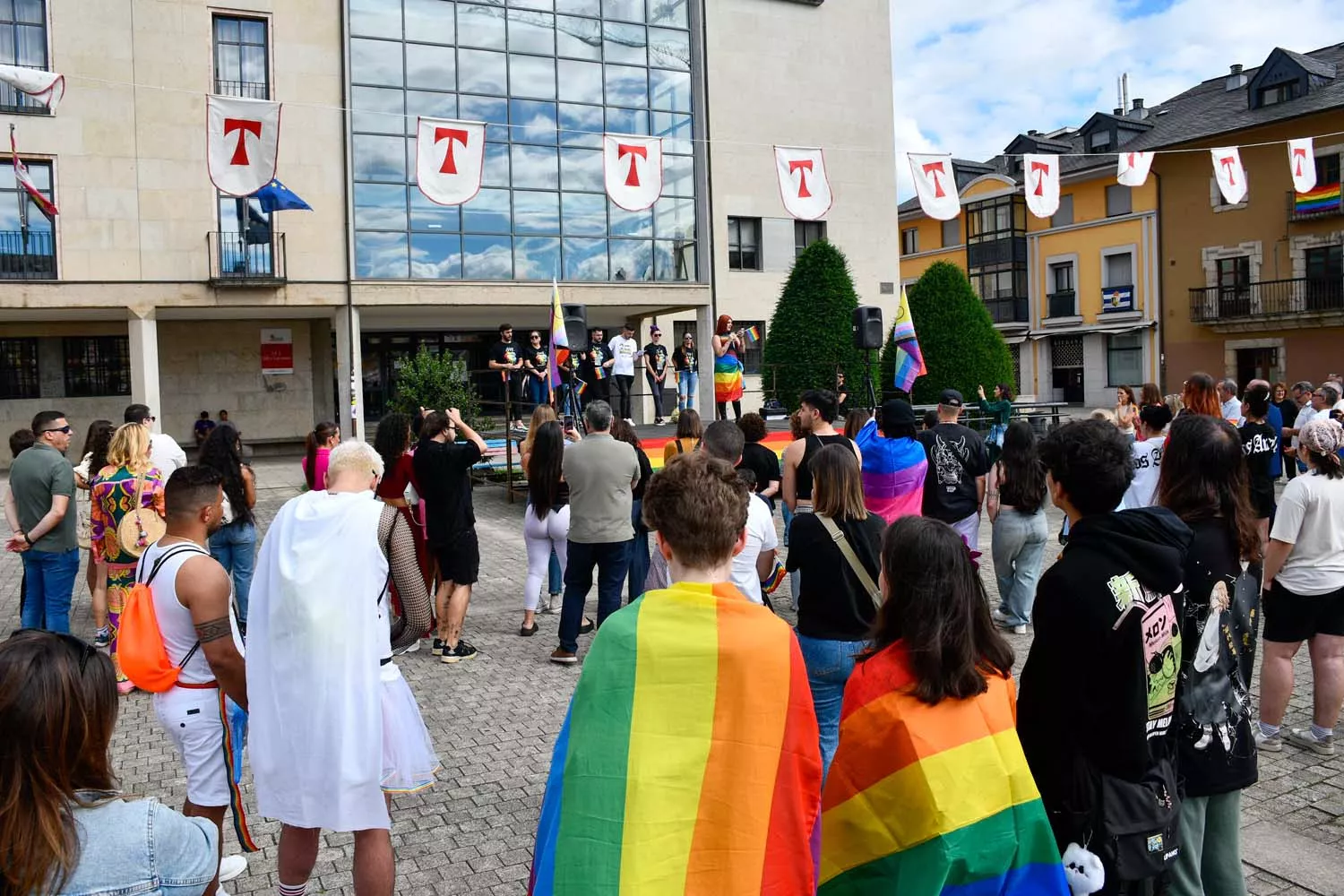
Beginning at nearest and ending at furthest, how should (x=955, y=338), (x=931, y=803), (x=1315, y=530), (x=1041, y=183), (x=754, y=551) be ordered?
(x=931, y=803) < (x=1315, y=530) < (x=754, y=551) < (x=1041, y=183) < (x=955, y=338)

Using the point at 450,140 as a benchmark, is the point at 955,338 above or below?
below

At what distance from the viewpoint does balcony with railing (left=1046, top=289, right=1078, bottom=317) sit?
1791 inches

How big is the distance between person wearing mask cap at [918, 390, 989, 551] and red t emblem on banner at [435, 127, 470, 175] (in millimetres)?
8572

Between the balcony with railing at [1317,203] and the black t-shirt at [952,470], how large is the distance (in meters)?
35.3

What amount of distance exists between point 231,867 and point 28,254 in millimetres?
23659

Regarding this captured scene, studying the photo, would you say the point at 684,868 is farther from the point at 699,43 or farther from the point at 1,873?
the point at 699,43

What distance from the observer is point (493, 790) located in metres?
5.00

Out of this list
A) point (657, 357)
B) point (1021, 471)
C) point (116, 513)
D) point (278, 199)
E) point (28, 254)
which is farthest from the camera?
point (28, 254)

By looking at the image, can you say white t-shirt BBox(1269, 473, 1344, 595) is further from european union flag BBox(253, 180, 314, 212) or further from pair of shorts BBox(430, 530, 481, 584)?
european union flag BBox(253, 180, 314, 212)

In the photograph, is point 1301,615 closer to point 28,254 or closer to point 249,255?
point 249,255

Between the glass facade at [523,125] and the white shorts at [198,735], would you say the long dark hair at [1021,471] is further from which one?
the glass facade at [523,125]

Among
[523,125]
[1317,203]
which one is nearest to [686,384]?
[523,125]

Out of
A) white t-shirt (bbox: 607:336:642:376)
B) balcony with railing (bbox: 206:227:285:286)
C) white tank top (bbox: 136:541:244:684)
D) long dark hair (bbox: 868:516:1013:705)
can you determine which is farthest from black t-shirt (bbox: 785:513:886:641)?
balcony with railing (bbox: 206:227:285:286)

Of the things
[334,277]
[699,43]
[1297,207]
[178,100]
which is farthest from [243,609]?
[1297,207]
